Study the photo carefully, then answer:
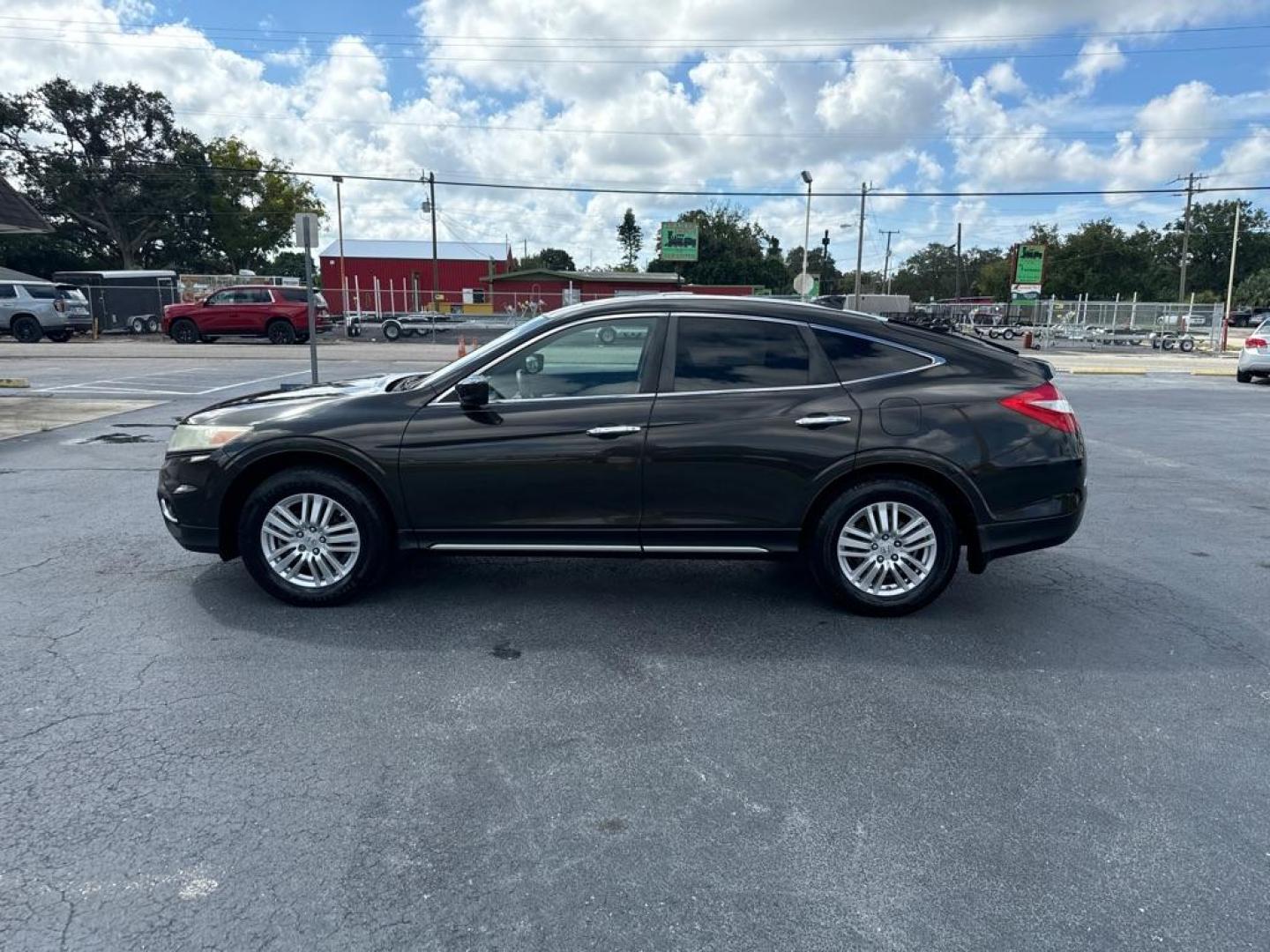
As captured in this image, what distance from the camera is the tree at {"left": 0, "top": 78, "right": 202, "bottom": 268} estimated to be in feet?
168

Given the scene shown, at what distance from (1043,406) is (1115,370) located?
2381cm

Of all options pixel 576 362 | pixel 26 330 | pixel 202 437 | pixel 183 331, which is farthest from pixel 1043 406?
pixel 26 330

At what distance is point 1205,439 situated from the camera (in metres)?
11.1

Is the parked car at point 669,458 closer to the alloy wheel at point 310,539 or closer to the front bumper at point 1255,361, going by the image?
the alloy wheel at point 310,539

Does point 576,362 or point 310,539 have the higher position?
point 576,362

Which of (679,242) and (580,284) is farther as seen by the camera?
(679,242)

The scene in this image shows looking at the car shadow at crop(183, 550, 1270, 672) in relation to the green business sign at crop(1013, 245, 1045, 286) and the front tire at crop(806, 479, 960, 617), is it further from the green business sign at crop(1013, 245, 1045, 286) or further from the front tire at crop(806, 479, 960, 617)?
the green business sign at crop(1013, 245, 1045, 286)

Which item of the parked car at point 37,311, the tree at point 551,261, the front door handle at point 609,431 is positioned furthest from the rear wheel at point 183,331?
the tree at point 551,261

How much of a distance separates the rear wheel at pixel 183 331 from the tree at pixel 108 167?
106 feet

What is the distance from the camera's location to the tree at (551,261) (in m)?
114

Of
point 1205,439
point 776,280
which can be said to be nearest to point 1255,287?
point 776,280

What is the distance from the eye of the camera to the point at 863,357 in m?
4.59

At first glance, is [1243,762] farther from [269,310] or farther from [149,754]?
[269,310]

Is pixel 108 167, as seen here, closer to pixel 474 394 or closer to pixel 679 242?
pixel 679 242
